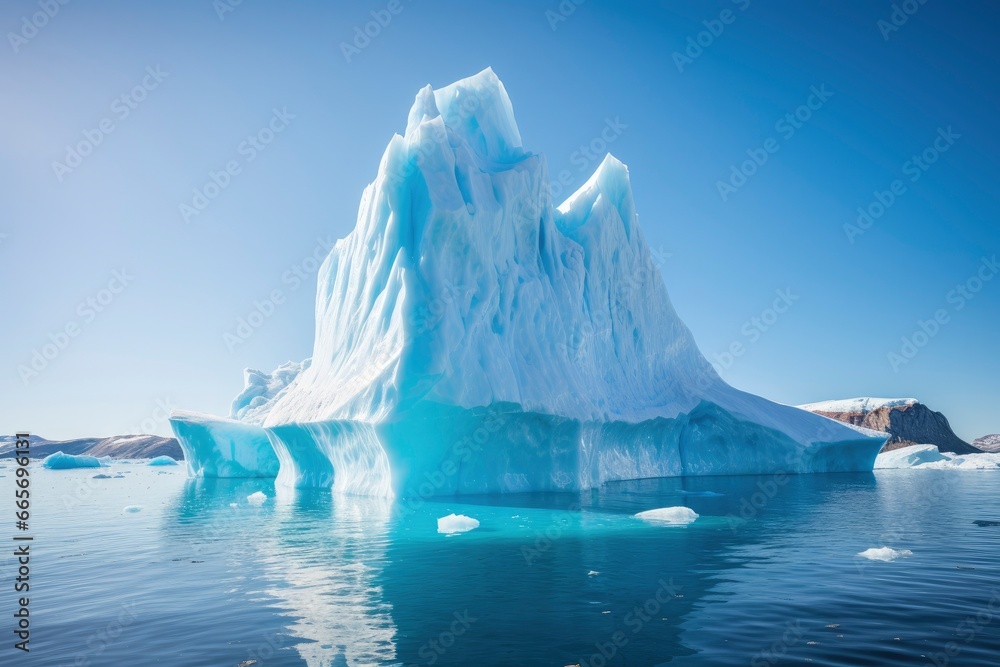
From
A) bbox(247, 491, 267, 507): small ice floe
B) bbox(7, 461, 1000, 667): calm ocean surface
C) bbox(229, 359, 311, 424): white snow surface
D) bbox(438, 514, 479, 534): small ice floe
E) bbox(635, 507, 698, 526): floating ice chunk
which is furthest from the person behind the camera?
bbox(229, 359, 311, 424): white snow surface

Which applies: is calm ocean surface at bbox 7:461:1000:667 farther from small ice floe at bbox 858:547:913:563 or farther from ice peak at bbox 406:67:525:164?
ice peak at bbox 406:67:525:164

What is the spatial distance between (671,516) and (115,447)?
348 feet

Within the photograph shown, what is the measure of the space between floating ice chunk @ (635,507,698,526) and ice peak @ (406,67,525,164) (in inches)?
568

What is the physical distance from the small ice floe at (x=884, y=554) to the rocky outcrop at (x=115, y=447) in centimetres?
9644

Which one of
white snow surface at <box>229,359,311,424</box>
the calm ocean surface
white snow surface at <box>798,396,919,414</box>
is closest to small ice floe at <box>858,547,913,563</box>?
the calm ocean surface

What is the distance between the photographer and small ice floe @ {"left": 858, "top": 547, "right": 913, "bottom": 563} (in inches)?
334

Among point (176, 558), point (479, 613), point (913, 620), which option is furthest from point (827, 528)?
point (176, 558)

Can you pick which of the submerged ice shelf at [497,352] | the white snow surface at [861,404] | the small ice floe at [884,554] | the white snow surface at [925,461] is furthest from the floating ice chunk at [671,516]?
the white snow surface at [861,404]

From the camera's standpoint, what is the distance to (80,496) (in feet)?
77.5

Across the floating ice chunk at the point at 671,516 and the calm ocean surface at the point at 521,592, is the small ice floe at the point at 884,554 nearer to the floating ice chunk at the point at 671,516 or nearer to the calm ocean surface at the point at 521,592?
the calm ocean surface at the point at 521,592

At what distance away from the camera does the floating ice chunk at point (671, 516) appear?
12.6 metres

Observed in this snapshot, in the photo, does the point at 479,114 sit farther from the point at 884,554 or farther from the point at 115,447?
the point at 115,447

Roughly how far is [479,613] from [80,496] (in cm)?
2367

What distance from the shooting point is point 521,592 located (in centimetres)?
702
